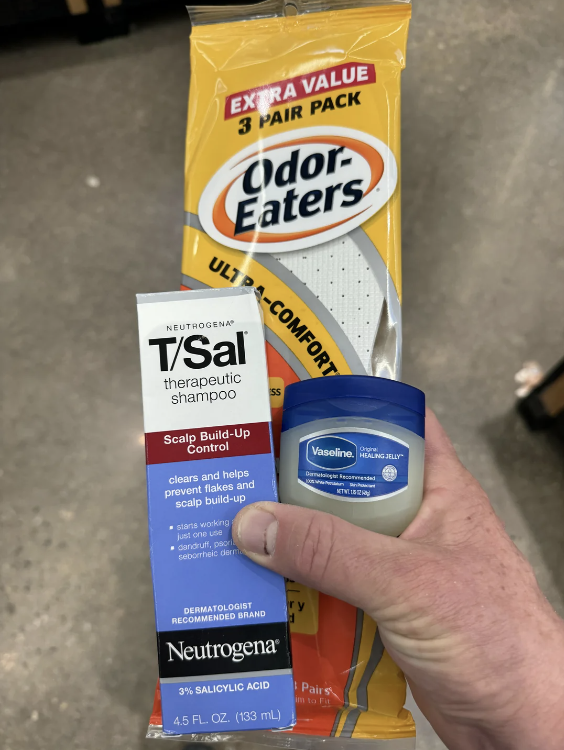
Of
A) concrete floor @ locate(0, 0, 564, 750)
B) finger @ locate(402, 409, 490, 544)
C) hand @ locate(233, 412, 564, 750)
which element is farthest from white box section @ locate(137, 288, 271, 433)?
concrete floor @ locate(0, 0, 564, 750)

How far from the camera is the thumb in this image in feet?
1.56

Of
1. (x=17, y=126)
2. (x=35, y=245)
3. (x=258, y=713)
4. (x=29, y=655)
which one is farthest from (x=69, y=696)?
(x=17, y=126)

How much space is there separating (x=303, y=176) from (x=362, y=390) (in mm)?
314

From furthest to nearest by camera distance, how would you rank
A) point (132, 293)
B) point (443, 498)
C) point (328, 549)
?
point (132, 293) < point (443, 498) < point (328, 549)

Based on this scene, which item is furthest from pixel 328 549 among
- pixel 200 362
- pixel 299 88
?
pixel 299 88

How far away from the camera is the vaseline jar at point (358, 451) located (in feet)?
1.59

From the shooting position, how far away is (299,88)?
2.15ft

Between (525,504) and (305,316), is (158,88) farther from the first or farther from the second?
(525,504)

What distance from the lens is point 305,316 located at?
2.09 feet

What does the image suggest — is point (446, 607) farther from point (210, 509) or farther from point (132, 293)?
point (132, 293)

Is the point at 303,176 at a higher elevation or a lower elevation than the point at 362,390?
higher

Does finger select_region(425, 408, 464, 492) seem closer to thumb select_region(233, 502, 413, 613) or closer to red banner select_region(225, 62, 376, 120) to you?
thumb select_region(233, 502, 413, 613)

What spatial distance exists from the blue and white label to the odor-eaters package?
0.41ft

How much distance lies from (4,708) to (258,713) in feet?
2.51
